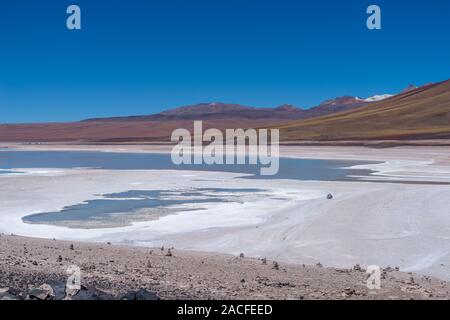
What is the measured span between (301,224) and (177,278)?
6202 mm

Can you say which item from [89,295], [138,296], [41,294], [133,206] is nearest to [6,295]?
[41,294]

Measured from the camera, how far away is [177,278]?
26.5ft

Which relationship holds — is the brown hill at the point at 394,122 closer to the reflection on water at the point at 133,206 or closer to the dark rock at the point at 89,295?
the reflection on water at the point at 133,206

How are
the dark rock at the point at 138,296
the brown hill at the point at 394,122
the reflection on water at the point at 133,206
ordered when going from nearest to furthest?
the dark rock at the point at 138,296, the reflection on water at the point at 133,206, the brown hill at the point at 394,122

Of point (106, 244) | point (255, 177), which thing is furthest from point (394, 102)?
point (106, 244)

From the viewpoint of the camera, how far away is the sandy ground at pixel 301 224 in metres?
10.9

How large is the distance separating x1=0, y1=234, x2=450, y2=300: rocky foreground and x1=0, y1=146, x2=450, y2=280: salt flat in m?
1.21

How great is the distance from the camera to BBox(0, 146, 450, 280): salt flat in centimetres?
1092

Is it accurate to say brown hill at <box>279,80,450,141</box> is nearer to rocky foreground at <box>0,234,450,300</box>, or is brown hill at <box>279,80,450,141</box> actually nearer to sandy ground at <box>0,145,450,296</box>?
sandy ground at <box>0,145,450,296</box>

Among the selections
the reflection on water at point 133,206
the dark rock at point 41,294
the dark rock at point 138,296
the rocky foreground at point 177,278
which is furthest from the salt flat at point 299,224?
the dark rock at point 41,294

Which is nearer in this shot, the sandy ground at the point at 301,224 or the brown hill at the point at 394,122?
the sandy ground at the point at 301,224

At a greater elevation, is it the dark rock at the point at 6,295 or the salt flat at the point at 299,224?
the dark rock at the point at 6,295

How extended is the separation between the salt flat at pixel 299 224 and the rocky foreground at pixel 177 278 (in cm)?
121

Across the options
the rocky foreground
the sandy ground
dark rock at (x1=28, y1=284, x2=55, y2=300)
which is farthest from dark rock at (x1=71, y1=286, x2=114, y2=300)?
the sandy ground
